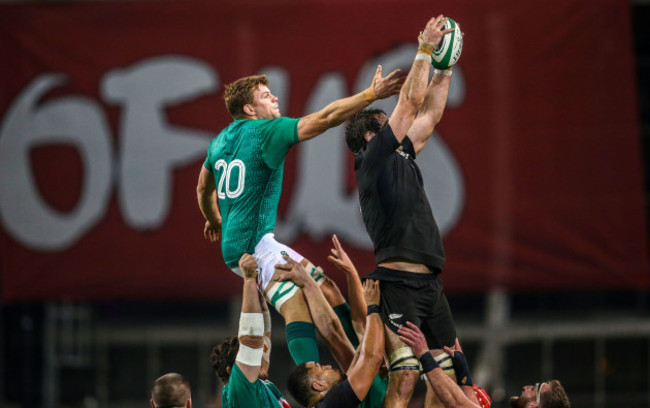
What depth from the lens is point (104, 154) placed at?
18.3 m

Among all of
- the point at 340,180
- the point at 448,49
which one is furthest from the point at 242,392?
the point at 340,180

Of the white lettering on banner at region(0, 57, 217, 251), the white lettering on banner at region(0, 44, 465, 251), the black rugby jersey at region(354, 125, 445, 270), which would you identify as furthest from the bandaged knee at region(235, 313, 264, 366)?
the white lettering on banner at region(0, 57, 217, 251)

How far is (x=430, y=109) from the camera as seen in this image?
8180 mm

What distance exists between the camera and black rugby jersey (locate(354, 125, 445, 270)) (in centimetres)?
780

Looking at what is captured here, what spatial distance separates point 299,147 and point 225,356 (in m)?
9.95

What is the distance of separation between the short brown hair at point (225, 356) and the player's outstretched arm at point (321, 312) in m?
0.64

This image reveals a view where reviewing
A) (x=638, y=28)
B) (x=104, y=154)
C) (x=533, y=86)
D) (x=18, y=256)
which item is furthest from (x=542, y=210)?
(x=18, y=256)

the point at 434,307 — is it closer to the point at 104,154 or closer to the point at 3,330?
the point at 104,154

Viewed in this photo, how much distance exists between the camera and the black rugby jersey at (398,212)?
7801mm

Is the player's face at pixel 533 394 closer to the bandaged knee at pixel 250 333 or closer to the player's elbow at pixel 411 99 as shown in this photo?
the bandaged knee at pixel 250 333

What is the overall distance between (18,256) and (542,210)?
9173 mm

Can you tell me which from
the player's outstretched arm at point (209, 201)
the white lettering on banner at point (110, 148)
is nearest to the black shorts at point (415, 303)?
the player's outstretched arm at point (209, 201)

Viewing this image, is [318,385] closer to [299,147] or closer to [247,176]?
[247,176]

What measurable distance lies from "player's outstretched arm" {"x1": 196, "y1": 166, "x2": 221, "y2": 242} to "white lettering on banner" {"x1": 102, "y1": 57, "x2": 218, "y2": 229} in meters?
9.34
